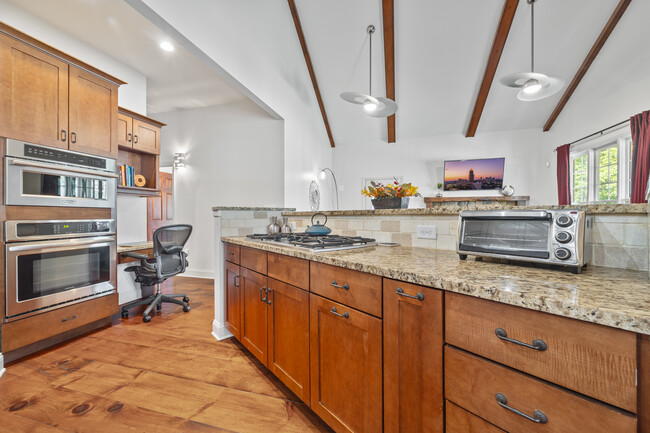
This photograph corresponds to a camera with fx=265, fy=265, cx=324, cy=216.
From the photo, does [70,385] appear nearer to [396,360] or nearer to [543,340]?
[396,360]

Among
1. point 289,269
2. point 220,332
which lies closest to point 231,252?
point 220,332

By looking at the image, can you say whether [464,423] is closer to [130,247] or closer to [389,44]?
[130,247]

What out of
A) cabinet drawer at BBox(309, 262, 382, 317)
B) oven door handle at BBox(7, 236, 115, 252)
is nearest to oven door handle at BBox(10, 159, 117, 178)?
oven door handle at BBox(7, 236, 115, 252)

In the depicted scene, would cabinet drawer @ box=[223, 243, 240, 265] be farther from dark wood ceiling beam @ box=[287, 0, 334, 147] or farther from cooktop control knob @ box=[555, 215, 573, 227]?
dark wood ceiling beam @ box=[287, 0, 334, 147]

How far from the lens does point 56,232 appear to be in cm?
211

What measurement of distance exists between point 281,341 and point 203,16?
264cm

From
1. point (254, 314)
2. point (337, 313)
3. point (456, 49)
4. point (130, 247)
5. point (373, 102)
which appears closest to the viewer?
point (337, 313)

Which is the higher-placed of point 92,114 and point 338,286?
point 92,114

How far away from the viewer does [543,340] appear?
2.01 ft

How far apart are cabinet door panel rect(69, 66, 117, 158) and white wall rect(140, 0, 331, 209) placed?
3.52 feet

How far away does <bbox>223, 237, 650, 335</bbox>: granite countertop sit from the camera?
54cm

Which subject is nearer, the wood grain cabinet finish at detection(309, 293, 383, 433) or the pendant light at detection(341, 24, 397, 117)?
the wood grain cabinet finish at detection(309, 293, 383, 433)

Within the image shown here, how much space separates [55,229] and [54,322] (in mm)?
728

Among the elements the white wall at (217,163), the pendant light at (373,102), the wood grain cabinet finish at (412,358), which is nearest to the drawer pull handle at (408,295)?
the wood grain cabinet finish at (412,358)
